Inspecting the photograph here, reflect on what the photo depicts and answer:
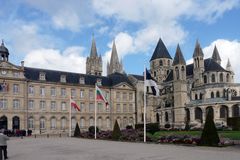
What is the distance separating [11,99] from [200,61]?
143 ft

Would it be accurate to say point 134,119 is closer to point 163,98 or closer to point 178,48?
point 163,98

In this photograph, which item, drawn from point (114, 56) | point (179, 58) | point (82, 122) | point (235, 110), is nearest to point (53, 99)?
point (82, 122)

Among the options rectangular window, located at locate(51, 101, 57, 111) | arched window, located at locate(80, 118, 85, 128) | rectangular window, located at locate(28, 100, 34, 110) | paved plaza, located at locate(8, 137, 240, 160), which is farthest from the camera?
arched window, located at locate(80, 118, 85, 128)

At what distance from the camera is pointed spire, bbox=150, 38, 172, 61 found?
82000 mm

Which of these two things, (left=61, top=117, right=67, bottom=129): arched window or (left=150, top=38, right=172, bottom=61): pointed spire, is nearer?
(left=61, top=117, right=67, bottom=129): arched window

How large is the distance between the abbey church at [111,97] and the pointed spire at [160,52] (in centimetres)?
232

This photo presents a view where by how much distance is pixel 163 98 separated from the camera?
2849 inches

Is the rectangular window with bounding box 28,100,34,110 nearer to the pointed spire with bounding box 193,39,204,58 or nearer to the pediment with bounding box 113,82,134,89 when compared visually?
the pediment with bounding box 113,82,134,89

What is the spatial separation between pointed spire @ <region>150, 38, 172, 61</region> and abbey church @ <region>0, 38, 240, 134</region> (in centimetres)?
232

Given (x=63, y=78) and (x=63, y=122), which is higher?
(x=63, y=78)

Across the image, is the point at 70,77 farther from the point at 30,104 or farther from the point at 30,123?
the point at 30,123

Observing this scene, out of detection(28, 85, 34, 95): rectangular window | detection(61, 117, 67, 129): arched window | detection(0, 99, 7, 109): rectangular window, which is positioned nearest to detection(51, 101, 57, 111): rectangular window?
detection(61, 117, 67, 129): arched window

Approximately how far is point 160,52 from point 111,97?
2727cm

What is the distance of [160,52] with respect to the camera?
82.6m
